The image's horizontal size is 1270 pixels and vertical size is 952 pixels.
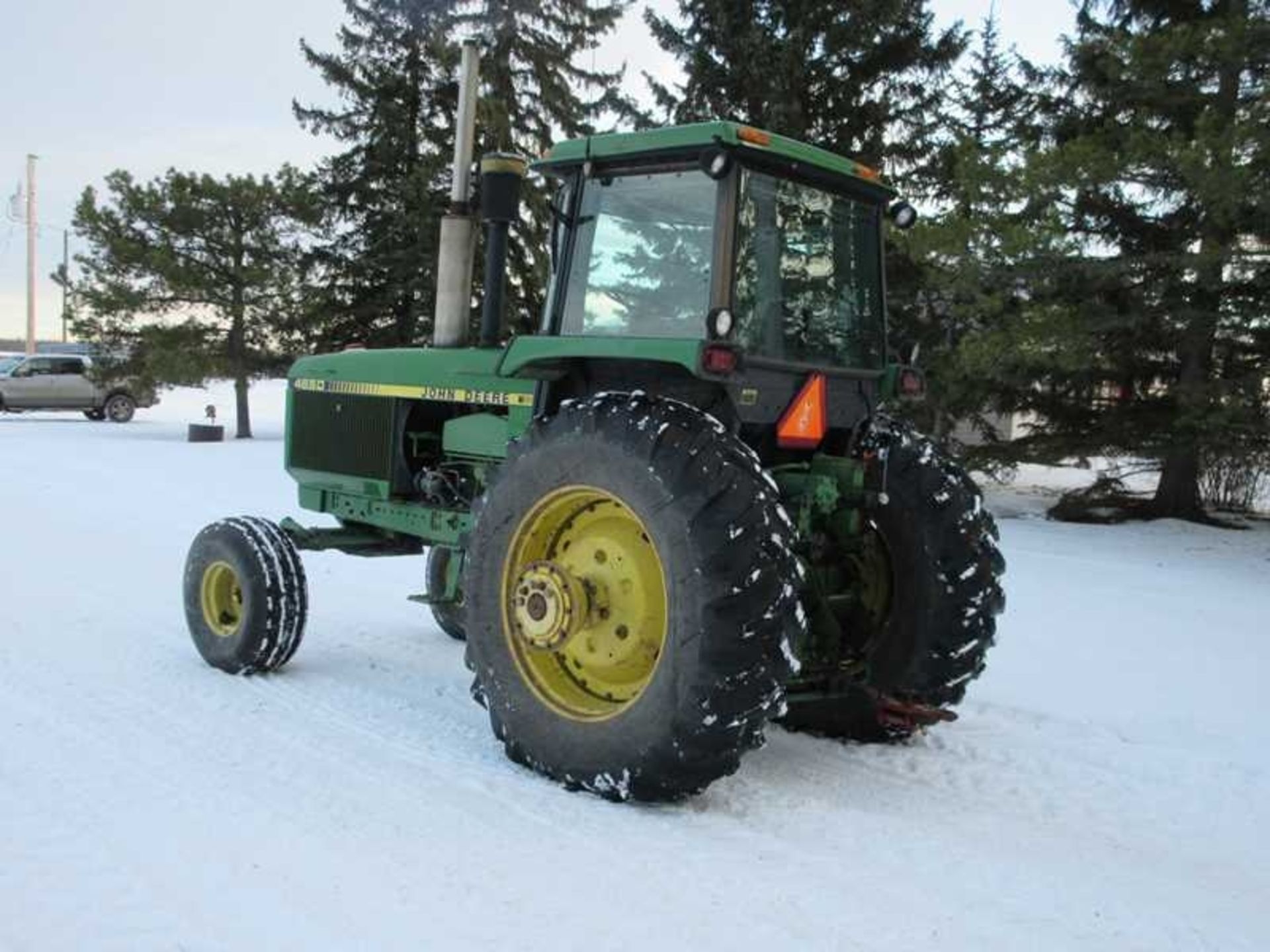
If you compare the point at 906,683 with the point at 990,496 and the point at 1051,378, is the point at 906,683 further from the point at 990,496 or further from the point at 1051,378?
the point at 990,496

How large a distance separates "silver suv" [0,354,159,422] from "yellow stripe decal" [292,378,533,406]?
23412 mm

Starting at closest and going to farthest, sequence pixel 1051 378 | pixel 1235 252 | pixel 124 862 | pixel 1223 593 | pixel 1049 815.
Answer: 1. pixel 124 862
2. pixel 1049 815
3. pixel 1223 593
4. pixel 1235 252
5. pixel 1051 378

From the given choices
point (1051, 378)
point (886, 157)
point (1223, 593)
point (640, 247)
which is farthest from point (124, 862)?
point (886, 157)

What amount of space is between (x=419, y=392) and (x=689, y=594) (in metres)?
2.41

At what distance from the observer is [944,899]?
3.28 metres

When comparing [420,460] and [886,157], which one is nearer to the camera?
[420,460]

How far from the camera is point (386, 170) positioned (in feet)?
74.8

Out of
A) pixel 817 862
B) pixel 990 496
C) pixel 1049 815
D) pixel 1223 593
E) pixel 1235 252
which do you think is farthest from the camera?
pixel 990 496

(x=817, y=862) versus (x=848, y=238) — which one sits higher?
(x=848, y=238)

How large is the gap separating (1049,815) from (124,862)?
123 inches

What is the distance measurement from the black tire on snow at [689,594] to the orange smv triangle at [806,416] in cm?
45

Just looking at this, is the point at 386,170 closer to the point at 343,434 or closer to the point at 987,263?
the point at 987,263

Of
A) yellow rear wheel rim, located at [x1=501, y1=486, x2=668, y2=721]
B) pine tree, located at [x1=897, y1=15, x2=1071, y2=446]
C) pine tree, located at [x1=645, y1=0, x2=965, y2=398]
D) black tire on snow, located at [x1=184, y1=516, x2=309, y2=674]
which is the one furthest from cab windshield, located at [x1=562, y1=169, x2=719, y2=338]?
pine tree, located at [x1=645, y1=0, x2=965, y2=398]

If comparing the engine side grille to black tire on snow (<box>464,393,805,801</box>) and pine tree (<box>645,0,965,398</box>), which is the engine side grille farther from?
pine tree (<box>645,0,965,398</box>)
